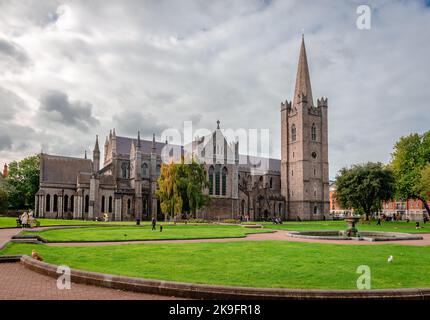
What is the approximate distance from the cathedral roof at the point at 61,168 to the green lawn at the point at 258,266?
5398 centimetres

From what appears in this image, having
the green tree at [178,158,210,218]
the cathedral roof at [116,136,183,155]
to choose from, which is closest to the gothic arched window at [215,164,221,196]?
the cathedral roof at [116,136,183,155]

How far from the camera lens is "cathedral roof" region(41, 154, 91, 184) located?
228 feet

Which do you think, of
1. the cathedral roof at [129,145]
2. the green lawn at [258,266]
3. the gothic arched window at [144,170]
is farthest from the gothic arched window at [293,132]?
the green lawn at [258,266]

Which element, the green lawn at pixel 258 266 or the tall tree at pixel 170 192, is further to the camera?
the tall tree at pixel 170 192

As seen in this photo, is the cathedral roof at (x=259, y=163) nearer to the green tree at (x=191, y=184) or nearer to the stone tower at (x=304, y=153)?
the stone tower at (x=304, y=153)

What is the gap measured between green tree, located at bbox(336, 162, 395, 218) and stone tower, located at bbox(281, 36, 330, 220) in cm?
2283

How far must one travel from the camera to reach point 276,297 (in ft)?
28.6

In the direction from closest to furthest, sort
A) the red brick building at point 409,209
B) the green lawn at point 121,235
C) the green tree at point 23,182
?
1. the green lawn at point 121,235
2. the green tree at point 23,182
3. the red brick building at point 409,209

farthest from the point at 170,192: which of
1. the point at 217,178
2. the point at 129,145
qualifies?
the point at 129,145

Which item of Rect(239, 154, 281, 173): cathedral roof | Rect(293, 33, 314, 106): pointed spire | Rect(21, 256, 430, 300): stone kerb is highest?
Rect(293, 33, 314, 106): pointed spire

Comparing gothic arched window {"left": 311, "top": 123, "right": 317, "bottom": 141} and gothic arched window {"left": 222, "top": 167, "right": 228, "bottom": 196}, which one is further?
gothic arched window {"left": 311, "top": 123, "right": 317, "bottom": 141}

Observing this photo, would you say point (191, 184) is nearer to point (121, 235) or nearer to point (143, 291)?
point (121, 235)

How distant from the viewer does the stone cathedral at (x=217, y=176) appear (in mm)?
68250

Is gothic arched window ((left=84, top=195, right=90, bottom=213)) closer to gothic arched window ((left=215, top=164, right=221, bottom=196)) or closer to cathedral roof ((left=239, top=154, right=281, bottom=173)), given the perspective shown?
gothic arched window ((left=215, top=164, right=221, bottom=196))
